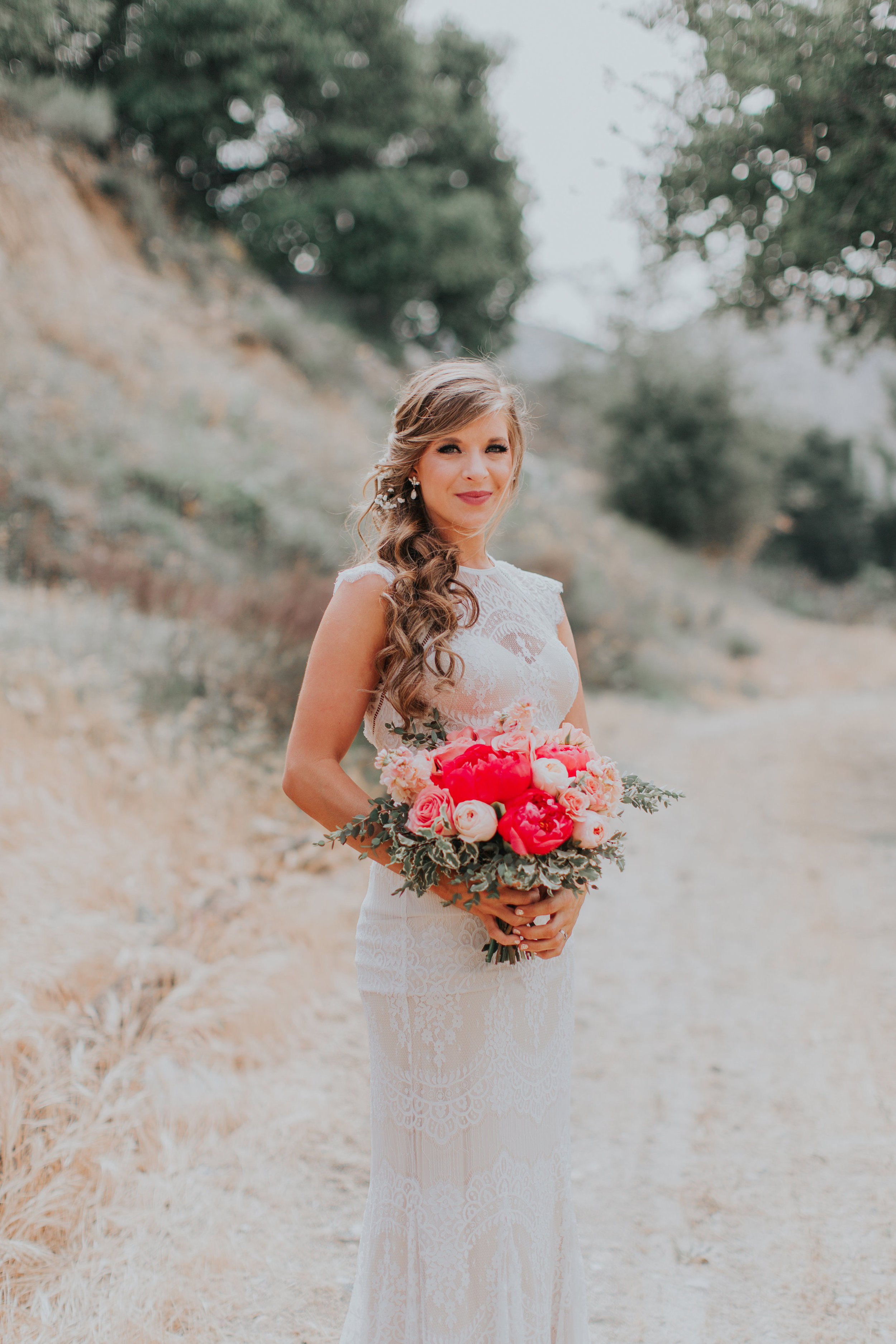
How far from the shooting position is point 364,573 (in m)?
1.93

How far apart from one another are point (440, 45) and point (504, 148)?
2261mm

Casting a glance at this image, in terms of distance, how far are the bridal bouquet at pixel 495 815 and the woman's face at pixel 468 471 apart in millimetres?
545

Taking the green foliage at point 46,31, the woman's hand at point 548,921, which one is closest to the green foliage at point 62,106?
the green foliage at point 46,31

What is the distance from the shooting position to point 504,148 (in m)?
18.2

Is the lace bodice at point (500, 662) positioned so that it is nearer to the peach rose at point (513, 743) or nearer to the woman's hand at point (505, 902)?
the peach rose at point (513, 743)

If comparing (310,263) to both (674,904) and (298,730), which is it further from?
(298,730)

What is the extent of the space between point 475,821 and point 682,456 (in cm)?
2029

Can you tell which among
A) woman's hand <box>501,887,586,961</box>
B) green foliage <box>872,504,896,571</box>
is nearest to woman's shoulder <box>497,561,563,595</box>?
woman's hand <box>501,887,586,961</box>

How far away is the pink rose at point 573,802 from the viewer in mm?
1651

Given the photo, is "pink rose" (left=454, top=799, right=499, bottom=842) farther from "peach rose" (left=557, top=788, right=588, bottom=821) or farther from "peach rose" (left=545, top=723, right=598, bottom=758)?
"peach rose" (left=545, top=723, right=598, bottom=758)

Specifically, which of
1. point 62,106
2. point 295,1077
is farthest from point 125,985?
point 62,106

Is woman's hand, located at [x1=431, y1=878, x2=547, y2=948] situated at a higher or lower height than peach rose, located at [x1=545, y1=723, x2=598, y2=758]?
lower

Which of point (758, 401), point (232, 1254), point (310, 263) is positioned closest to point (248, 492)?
point (232, 1254)

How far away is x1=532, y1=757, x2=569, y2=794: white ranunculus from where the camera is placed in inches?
64.8
